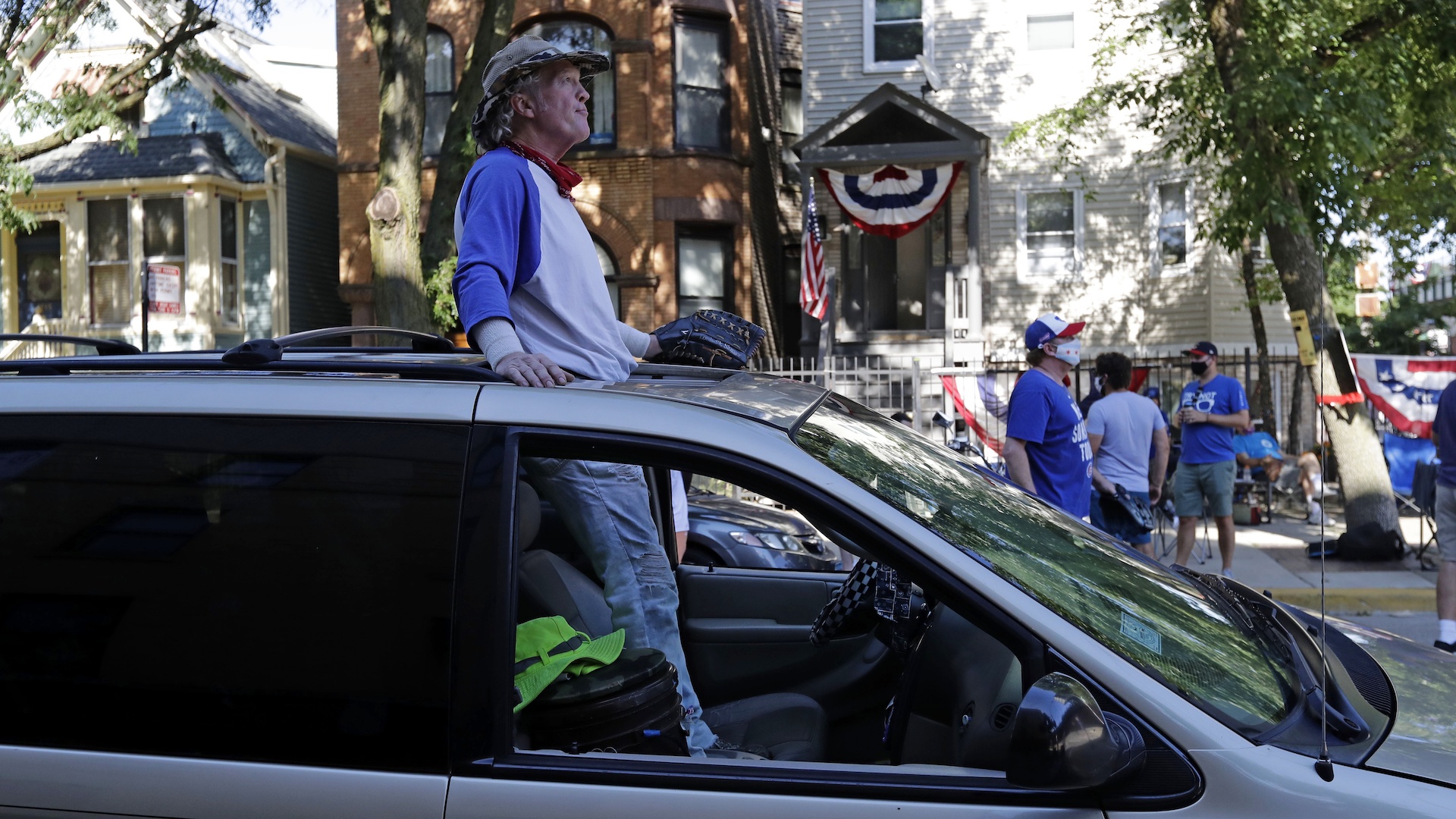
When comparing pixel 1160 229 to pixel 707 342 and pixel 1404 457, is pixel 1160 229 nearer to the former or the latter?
pixel 1404 457

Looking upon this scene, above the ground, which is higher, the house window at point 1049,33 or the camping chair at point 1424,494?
the house window at point 1049,33

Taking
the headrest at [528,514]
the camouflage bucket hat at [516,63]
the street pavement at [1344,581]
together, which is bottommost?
the street pavement at [1344,581]

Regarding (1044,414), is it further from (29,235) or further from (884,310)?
(29,235)

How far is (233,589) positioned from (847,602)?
1.65 m

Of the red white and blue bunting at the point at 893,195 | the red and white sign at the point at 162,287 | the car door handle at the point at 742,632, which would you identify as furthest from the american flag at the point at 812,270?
the car door handle at the point at 742,632

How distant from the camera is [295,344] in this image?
10.4 ft

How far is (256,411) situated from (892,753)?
1.37 m

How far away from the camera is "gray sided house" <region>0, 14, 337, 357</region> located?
20.7m

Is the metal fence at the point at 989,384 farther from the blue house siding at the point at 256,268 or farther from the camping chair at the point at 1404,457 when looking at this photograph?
the blue house siding at the point at 256,268

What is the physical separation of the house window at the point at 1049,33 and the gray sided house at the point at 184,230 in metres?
12.5

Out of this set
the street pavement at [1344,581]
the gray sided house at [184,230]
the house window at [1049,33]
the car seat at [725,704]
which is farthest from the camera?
the gray sided house at [184,230]

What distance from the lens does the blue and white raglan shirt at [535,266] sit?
278cm

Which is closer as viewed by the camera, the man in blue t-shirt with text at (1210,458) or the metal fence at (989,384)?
the man in blue t-shirt with text at (1210,458)

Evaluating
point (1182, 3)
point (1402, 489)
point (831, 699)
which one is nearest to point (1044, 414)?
point (831, 699)
